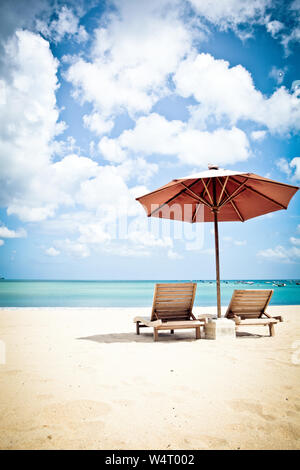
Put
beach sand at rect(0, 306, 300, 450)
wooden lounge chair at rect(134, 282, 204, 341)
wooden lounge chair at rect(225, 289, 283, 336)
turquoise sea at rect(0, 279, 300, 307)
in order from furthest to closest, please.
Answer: turquoise sea at rect(0, 279, 300, 307)
wooden lounge chair at rect(225, 289, 283, 336)
wooden lounge chair at rect(134, 282, 204, 341)
beach sand at rect(0, 306, 300, 450)

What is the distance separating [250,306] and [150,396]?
353 cm

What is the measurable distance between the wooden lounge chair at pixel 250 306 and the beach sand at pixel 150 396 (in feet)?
2.59

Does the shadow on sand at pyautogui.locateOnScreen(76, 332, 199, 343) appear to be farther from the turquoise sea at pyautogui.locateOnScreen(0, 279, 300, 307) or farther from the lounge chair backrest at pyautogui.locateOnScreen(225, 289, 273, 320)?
the turquoise sea at pyautogui.locateOnScreen(0, 279, 300, 307)

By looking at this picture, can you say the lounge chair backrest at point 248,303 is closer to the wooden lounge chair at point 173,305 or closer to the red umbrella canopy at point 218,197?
the wooden lounge chair at point 173,305

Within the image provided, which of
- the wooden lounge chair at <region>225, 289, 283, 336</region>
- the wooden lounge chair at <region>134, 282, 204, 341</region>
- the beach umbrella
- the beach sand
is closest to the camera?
the beach sand

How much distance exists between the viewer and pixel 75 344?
14.7 ft

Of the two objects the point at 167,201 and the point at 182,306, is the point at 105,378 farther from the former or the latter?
the point at 167,201

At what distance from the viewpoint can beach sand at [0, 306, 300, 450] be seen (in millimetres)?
1795

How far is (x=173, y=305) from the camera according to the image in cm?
500

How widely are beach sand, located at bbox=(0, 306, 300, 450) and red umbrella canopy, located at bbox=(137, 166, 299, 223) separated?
2.71 meters

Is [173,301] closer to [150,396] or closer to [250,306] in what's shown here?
[250,306]

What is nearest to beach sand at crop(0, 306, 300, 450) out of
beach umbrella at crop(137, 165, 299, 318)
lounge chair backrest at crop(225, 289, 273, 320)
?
lounge chair backrest at crop(225, 289, 273, 320)

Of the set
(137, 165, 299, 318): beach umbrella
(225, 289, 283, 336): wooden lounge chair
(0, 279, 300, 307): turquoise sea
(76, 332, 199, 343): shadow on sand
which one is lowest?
(0, 279, 300, 307): turquoise sea

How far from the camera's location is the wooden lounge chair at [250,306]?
17.0 feet
